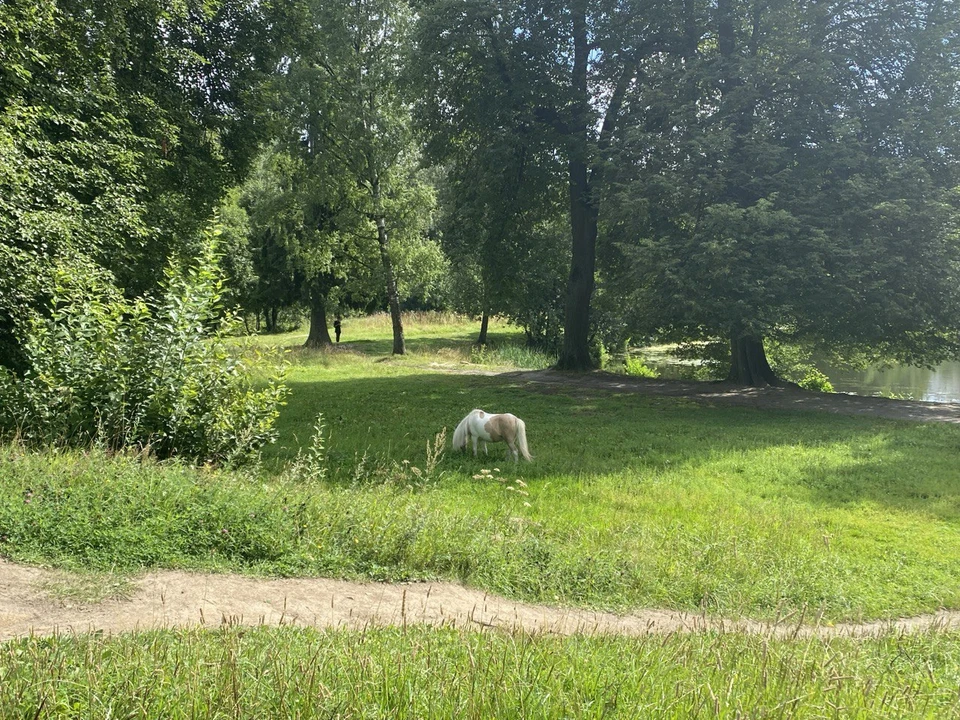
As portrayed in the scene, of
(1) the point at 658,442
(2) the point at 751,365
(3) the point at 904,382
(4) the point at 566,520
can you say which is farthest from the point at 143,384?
(3) the point at 904,382

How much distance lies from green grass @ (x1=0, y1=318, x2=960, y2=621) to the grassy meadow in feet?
0.09

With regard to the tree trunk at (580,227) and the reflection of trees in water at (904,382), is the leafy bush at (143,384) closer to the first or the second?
the tree trunk at (580,227)

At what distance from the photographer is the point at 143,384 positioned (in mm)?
8414

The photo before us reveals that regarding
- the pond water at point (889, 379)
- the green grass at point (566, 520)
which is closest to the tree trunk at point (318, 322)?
the pond water at point (889, 379)

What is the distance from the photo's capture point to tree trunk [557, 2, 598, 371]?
2133 centimetres

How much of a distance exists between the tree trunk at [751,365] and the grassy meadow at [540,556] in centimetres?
611

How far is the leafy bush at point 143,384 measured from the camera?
8.19 metres

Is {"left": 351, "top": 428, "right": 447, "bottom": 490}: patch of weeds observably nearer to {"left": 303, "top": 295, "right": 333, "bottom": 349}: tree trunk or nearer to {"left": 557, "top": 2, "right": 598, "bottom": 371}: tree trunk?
{"left": 557, "top": 2, "right": 598, "bottom": 371}: tree trunk

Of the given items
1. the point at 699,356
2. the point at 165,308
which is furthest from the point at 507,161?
the point at 165,308

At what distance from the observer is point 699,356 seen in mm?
25828

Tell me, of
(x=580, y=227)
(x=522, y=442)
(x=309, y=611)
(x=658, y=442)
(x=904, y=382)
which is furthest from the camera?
(x=904, y=382)

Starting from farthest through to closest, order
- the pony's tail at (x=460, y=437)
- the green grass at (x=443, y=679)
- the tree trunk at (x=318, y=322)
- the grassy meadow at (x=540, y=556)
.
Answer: the tree trunk at (x=318, y=322)
the pony's tail at (x=460, y=437)
the grassy meadow at (x=540, y=556)
the green grass at (x=443, y=679)

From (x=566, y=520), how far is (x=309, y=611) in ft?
12.0

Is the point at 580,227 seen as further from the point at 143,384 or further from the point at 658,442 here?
the point at 143,384
